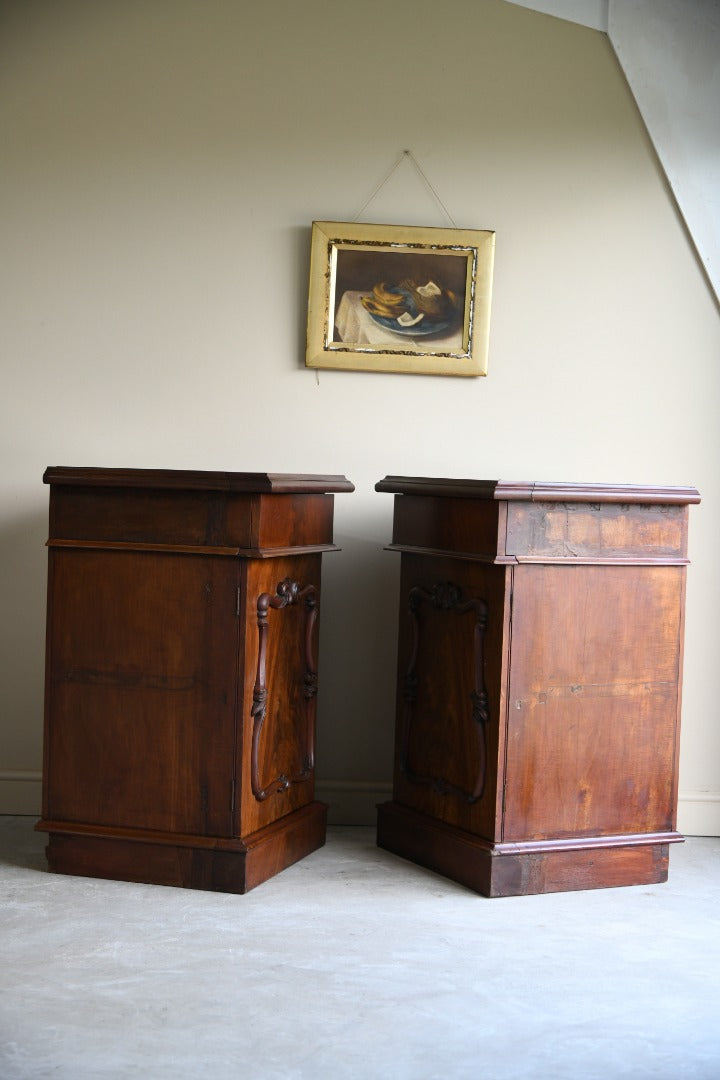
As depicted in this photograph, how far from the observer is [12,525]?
4.20m

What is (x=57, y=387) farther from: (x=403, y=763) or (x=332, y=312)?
(x=403, y=763)

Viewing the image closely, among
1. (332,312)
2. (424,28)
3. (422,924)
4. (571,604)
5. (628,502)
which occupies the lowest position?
(422,924)

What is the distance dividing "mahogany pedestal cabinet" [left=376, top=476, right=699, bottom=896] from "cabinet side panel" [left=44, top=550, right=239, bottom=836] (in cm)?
72

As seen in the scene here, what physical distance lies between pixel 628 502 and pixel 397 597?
1122mm

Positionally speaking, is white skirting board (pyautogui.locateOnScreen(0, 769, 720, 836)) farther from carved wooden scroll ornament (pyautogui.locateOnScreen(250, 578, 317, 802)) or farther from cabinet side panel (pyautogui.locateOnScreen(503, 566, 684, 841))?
cabinet side panel (pyautogui.locateOnScreen(503, 566, 684, 841))

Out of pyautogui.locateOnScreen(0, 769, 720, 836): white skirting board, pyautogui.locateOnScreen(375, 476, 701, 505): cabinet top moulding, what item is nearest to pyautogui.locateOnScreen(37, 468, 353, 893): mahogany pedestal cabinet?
pyautogui.locateOnScreen(375, 476, 701, 505): cabinet top moulding

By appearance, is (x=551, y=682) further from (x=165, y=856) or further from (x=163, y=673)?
(x=165, y=856)

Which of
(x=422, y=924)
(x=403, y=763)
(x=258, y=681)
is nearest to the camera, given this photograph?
(x=422, y=924)

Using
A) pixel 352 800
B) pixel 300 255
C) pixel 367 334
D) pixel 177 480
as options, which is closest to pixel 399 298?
pixel 367 334

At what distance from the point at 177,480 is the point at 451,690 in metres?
1.09

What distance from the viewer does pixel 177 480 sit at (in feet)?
10.8

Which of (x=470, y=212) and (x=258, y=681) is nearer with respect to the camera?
(x=258, y=681)

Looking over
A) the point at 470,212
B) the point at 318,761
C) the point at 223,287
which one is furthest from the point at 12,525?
the point at 470,212

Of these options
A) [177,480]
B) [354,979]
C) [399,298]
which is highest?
[399,298]
